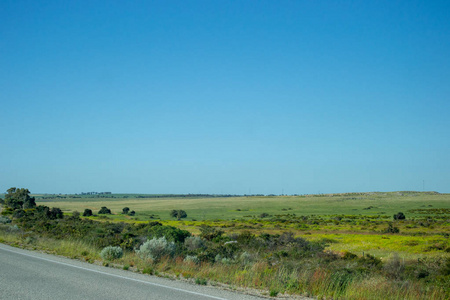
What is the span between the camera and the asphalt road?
28.2 ft

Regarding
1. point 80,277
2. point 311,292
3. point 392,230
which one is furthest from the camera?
point 392,230

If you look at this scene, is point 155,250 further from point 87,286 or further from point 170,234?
point 170,234

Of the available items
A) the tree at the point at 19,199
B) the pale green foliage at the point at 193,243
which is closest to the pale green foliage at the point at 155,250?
the pale green foliage at the point at 193,243

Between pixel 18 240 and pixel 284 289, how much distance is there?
19184 millimetres

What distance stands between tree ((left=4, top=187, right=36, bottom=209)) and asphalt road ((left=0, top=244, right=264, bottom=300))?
74.6m

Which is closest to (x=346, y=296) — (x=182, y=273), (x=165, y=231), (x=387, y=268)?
(x=182, y=273)

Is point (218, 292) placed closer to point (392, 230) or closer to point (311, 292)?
point (311, 292)

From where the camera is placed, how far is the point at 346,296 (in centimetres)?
918

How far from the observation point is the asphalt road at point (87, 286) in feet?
28.2

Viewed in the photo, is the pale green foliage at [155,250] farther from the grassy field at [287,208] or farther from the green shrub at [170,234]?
the grassy field at [287,208]

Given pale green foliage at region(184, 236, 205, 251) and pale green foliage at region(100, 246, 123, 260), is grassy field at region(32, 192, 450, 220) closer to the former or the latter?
pale green foliage at region(184, 236, 205, 251)

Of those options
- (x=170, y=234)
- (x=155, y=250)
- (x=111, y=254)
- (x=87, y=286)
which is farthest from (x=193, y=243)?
(x=87, y=286)

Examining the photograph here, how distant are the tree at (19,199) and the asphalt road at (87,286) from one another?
245 feet

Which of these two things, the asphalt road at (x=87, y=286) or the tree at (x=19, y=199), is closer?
the asphalt road at (x=87, y=286)
